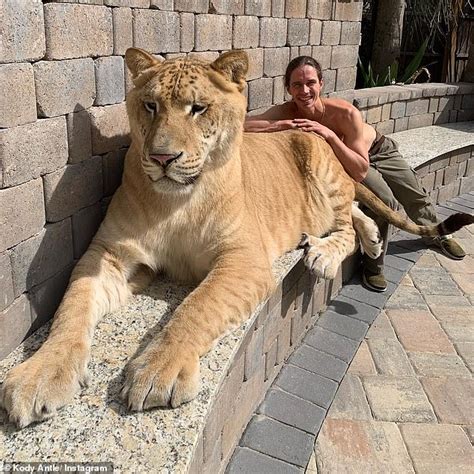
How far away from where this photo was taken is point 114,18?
2816 millimetres

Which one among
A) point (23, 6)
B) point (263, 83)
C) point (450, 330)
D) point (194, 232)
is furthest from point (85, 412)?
point (263, 83)

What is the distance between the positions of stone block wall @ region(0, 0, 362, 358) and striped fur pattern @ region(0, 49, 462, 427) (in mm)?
185

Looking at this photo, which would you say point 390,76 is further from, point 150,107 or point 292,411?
point 150,107

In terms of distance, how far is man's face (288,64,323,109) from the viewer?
4.16m

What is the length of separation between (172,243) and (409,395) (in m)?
1.61

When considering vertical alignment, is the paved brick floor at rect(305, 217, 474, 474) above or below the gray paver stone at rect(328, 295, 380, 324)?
below

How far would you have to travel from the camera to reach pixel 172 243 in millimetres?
2662

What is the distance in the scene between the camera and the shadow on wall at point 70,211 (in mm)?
2469

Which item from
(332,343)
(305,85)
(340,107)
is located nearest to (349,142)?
(340,107)

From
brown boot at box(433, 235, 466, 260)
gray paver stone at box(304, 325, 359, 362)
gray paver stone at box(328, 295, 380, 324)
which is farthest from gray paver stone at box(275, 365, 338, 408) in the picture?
brown boot at box(433, 235, 466, 260)

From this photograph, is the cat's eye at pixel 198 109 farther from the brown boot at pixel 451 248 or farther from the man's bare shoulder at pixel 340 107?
the brown boot at pixel 451 248

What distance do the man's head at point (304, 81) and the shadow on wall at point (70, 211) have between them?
1.66 metres

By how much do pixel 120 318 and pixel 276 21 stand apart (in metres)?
3.38

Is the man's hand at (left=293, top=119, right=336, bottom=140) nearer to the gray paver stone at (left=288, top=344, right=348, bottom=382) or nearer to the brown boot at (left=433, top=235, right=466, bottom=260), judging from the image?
the gray paver stone at (left=288, top=344, right=348, bottom=382)
